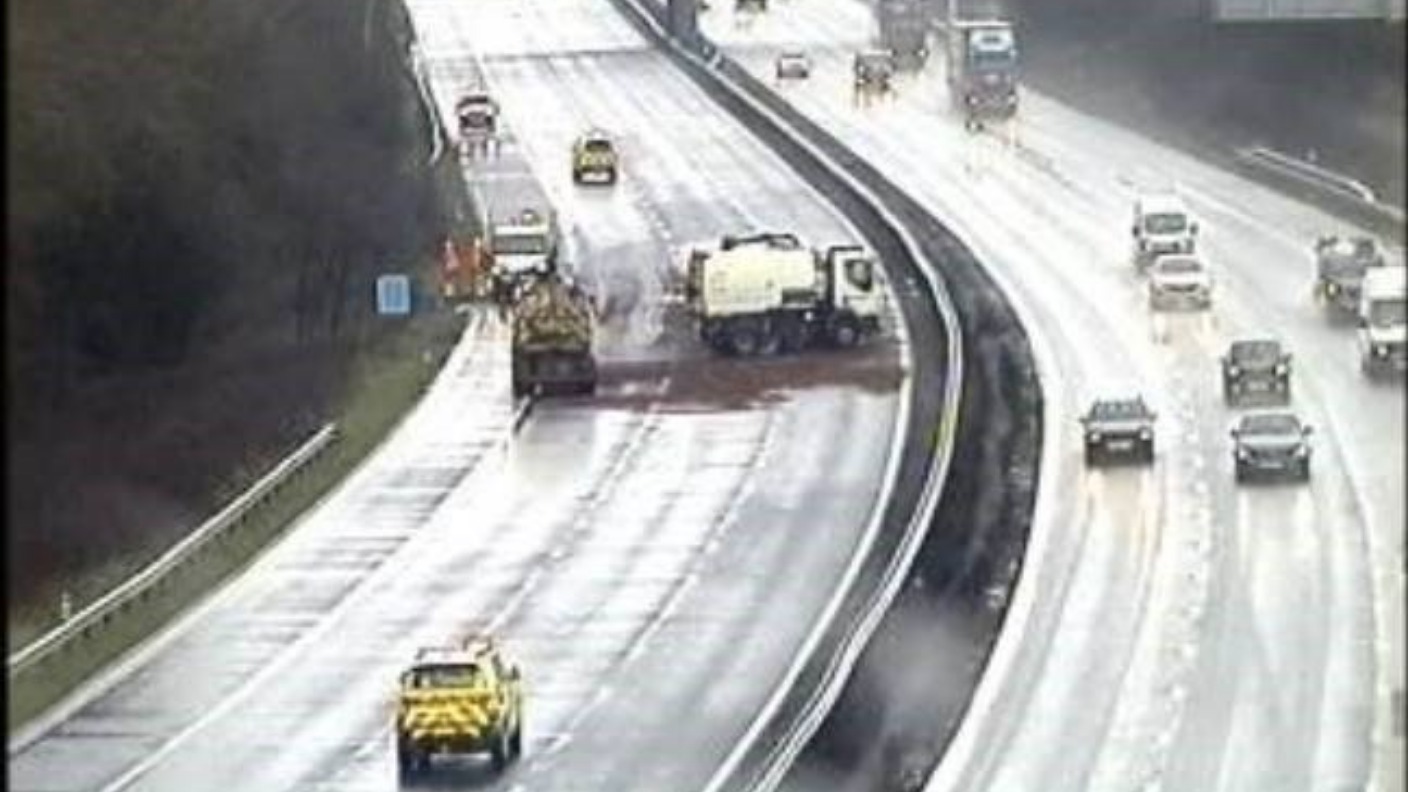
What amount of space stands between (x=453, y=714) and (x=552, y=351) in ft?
88.1

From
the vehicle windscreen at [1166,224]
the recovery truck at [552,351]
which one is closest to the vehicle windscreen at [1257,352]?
the recovery truck at [552,351]

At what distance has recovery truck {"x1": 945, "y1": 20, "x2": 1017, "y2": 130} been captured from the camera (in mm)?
89188

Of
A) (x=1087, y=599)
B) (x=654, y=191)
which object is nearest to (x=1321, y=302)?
(x=1087, y=599)

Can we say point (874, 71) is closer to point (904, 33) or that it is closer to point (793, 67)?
point (904, 33)

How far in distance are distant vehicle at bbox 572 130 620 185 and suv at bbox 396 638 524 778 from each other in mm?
57866

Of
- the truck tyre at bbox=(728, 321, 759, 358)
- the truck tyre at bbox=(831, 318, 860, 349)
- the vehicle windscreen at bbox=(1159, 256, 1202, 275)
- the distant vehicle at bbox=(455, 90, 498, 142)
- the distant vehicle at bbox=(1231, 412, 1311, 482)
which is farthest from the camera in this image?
the distant vehicle at bbox=(455, 90, 498, 142)

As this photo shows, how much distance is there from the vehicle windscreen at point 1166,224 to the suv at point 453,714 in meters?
38.6

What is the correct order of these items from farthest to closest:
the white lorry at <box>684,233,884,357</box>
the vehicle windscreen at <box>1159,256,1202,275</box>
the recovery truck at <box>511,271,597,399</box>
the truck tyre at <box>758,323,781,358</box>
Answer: the vehicle windscreen at <box>1159,256,1202,275</box> < the truck tyre at <box>758,323,781,358</box> < the white lorry at <box>684,233,884,357</box> < the recovery truck at <box>511,271,597,399</box>

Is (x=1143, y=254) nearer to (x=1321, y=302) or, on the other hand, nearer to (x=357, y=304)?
(x=1321, y=302)

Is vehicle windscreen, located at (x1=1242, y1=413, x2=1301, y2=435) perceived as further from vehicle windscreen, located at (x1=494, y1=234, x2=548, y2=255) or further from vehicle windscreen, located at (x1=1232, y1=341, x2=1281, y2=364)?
vehicle windscreen, located at (x1=494, y1=234, x2=548, y2=255)

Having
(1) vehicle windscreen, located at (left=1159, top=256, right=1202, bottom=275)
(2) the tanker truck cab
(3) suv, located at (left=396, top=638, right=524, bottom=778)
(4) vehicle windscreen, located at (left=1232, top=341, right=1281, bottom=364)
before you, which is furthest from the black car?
(3) suv, located at (left=396, top=638, right=524, bottom=778)

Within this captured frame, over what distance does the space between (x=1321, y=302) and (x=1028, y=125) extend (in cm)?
3285

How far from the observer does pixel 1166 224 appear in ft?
226

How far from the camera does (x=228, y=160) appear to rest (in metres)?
58.7
